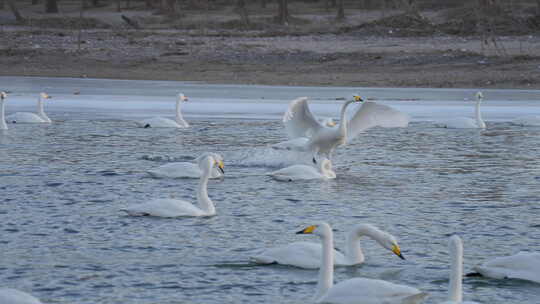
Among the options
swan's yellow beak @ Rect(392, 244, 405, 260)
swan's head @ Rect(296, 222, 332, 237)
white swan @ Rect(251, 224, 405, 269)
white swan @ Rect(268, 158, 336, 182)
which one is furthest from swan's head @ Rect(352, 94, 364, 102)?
swan's head @ Rect(296, 222, 332, 237)

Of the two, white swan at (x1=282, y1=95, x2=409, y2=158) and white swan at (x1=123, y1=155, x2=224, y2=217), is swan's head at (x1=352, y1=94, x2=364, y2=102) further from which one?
white swan at (x1=123, y1=155, x2=224, y2=217)

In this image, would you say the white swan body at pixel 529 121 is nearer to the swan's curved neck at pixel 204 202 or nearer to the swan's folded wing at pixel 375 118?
the swan's folded wing at pixel 375 118

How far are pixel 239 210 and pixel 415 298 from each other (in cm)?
335

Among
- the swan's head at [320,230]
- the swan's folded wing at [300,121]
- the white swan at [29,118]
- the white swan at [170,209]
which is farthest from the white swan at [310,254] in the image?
the white swan at [29,118]

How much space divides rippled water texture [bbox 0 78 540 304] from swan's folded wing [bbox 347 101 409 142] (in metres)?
0.54

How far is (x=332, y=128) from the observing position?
12.0 m

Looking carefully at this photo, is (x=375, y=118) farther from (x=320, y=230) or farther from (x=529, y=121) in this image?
(x=320, y=230)

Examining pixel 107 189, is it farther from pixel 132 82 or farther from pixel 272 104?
pixel 132 82

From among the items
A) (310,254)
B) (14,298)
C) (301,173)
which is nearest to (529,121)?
(301,173)

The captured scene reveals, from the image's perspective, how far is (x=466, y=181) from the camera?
10.8m

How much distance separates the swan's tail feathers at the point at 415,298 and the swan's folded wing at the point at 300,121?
5776 mm

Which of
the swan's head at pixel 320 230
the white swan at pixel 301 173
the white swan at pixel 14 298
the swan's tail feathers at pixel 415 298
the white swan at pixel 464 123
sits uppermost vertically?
the white swan at pixel 464 123

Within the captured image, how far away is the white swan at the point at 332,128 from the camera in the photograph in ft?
37.7

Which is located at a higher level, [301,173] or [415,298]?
[301,173]
